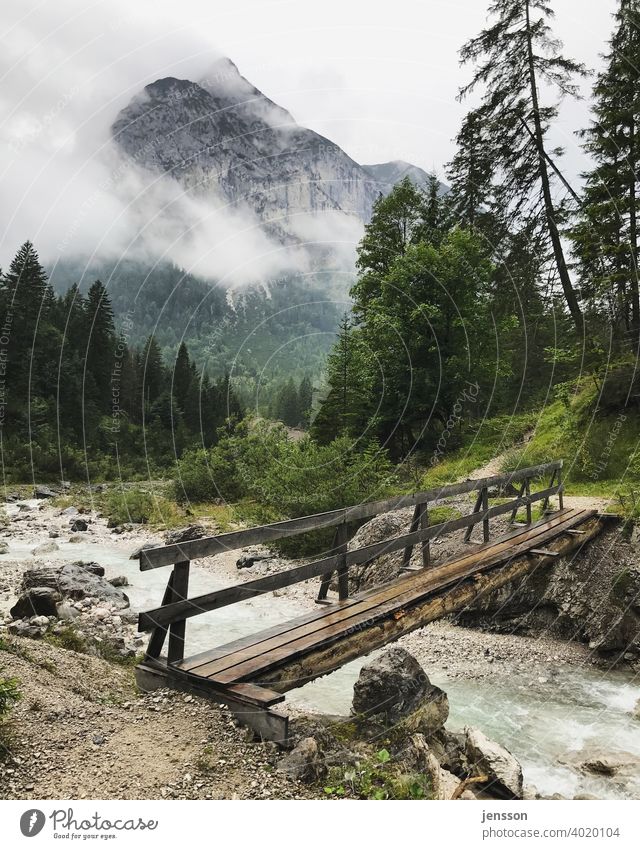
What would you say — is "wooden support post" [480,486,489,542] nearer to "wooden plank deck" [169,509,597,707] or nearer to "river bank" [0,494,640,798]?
"wooden plank deck" [169,509,597,707]

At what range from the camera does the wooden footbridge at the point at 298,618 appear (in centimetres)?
463

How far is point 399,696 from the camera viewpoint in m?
6.03

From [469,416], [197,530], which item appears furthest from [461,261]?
[197,530]

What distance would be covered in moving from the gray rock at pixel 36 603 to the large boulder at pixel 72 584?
19.7 inches

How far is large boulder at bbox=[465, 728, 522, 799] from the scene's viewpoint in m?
5.21

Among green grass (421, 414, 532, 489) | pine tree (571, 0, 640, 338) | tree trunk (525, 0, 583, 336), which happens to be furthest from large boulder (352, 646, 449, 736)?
tree trunk (525, 0, 583, 336)

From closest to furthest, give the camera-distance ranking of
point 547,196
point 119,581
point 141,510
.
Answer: point 119,581, point 547,196, point 141,510

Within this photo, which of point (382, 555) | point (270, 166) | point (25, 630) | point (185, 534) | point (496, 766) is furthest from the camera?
point (270, 166)

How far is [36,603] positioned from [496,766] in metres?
8.10

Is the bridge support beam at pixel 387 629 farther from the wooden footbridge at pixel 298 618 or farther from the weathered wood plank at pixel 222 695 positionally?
the weathered wood plank at pixel 222 695

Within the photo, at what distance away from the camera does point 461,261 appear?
24234mm

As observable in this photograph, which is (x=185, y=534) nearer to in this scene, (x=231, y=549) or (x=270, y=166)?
(x=231, y=549)

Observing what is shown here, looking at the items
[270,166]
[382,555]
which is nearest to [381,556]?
[382,555]

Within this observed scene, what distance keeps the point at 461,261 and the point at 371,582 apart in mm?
16948
